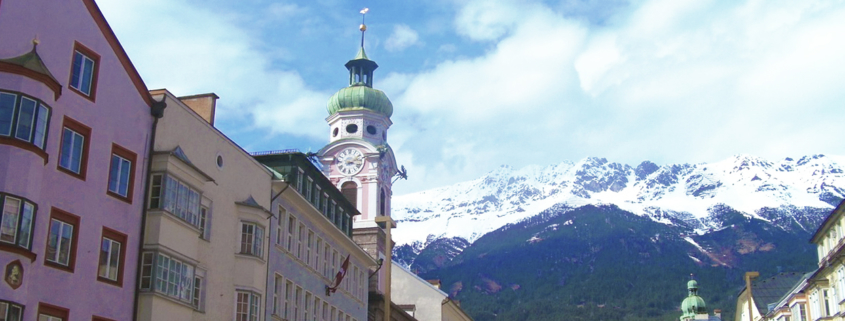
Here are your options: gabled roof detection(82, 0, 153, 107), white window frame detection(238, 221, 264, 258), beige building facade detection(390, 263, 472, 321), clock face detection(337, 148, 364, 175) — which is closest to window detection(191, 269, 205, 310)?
white window frame detection(238, 221, 264, 258)

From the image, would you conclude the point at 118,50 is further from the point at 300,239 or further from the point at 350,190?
the point at 350,190

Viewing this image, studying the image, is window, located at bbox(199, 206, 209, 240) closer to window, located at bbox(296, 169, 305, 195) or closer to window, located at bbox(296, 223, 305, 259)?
window, located at bbox(296, 223, 305, 259)

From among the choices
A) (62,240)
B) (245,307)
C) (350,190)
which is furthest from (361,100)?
(62,240)

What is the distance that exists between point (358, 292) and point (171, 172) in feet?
88.9

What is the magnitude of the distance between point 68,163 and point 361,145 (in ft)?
206

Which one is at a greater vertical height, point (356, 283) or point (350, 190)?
point (350, 190)

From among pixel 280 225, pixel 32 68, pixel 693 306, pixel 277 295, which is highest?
pixel 693 306

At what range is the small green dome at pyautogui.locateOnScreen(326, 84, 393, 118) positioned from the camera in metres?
99.1

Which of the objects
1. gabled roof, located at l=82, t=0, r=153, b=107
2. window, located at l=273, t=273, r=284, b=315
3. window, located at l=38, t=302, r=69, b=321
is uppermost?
gabled roof, located at l=82, t=0, r=153, b=107

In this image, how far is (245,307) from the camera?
42781mm

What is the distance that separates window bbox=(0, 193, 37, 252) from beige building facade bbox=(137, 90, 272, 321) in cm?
660

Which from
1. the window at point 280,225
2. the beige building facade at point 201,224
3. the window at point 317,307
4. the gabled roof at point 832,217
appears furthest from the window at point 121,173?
the gabled roof at point 832,217

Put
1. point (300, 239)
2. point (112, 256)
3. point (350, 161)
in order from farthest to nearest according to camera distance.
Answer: point (350, 161) → point (300, 239) → point (112, 256)

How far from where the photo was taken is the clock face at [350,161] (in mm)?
94250
